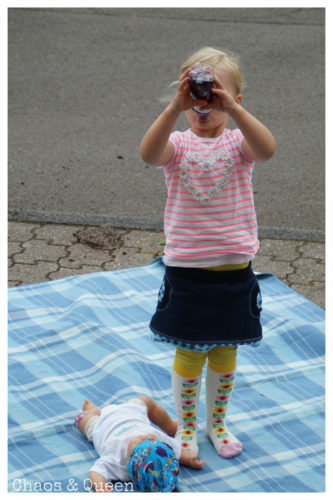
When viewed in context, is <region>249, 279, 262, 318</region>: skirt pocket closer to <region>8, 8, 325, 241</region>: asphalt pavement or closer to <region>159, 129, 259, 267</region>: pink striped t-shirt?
<region>159, 129, 259, 267</region>: pink striped t-shirt

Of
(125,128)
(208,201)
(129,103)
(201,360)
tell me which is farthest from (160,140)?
(129,103)

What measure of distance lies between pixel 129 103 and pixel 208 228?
4979 millimetres

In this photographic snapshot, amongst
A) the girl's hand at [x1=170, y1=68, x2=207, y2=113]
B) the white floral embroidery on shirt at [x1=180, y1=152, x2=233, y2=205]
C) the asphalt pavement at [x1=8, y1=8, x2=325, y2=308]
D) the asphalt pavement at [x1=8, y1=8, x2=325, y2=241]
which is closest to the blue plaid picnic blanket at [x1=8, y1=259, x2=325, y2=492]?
the asphalt pavement at [x1=8, y1=8, x2=325, y2=308]

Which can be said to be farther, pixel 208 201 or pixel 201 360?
pixel 201 360

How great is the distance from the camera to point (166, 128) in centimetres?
224

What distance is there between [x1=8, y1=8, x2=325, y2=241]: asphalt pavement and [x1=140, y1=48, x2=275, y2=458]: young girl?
20 centimetres

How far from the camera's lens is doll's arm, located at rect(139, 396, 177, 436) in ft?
8.89

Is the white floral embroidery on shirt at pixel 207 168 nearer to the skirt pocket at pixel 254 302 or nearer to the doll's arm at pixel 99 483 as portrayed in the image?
the skirt pocket at pixel 254 302

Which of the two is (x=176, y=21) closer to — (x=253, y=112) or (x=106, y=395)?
(x=253, y=112)

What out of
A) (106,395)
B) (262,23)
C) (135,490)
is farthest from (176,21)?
(135,490)

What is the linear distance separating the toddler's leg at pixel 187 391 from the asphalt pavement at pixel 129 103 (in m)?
0.91

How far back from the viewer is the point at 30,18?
31.5 ft

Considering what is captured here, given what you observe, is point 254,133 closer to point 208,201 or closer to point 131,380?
point 208,201

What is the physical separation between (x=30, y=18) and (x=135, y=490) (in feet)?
27.4
